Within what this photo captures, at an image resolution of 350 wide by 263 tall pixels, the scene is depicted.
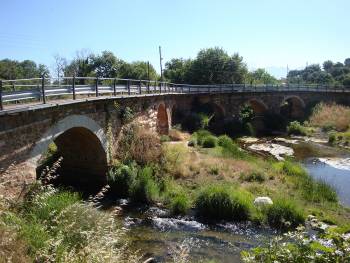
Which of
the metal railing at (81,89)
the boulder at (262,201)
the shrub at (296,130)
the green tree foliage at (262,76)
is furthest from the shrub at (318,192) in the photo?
the green tree foliage at (262,76)

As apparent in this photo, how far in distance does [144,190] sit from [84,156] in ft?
12.6

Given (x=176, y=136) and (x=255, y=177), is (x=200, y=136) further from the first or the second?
(x=255, y=177)

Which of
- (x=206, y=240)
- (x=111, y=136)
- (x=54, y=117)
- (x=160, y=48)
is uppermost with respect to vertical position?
(x=160, y=48)

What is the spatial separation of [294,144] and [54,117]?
25.5m

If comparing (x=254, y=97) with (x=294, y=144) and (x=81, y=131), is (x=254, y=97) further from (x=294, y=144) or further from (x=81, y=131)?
(x=81, y=131)

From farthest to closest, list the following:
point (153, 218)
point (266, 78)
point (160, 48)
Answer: point (266, 78) < point (160, 48) < point (153, 218)

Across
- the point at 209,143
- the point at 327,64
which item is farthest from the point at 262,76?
the point at 209,143

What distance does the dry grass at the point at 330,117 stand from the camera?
42050mm

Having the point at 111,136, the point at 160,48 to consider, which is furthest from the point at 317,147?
the point at 160,48

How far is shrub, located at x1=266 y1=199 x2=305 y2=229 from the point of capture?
45.5 ft

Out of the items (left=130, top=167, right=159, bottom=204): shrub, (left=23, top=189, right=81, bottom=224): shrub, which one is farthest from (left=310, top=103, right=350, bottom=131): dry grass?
(left=23, top=189, right=81, bottom=224): shrub

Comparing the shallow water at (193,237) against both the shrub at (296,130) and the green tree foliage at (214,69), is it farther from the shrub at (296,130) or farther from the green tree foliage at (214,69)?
the green tree foliage at (214,69)

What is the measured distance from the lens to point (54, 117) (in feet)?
44.9

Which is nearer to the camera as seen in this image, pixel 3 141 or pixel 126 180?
pixel 3 141
